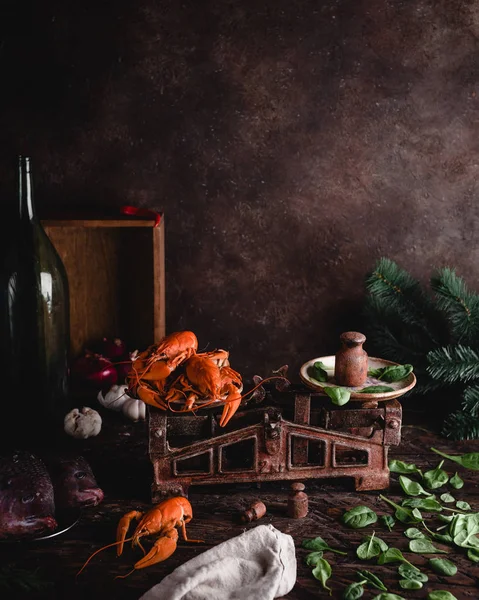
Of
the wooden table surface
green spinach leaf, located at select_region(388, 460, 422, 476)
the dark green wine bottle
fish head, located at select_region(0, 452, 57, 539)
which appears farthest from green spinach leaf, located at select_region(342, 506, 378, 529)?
the dark green wine bottle

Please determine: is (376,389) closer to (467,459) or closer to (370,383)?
(370,383)

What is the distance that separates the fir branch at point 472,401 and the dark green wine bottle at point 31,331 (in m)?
1.15

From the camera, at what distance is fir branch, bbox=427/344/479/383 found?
6.46ft

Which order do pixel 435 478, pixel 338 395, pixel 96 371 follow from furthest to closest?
pixel 96 371 < pixel 435 478 < pixel 338 395

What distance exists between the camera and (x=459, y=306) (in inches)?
79.4

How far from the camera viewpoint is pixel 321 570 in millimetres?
1362

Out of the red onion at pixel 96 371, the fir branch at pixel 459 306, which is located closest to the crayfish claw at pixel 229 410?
the red onion at pixel 96 371

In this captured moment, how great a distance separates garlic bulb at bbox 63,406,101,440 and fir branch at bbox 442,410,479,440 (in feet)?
3.20

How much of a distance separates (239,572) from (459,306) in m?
1.05

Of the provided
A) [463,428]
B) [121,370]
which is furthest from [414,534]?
[121,370]

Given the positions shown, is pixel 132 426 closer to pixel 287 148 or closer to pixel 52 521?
pixel 52 521

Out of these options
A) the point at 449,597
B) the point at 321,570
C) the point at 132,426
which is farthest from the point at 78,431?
the point at 449,597

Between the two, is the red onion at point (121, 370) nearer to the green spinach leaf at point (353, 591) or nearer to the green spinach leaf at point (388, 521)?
the green spinach leaf at point (388, 521)

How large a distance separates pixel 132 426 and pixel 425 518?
0.86 m
